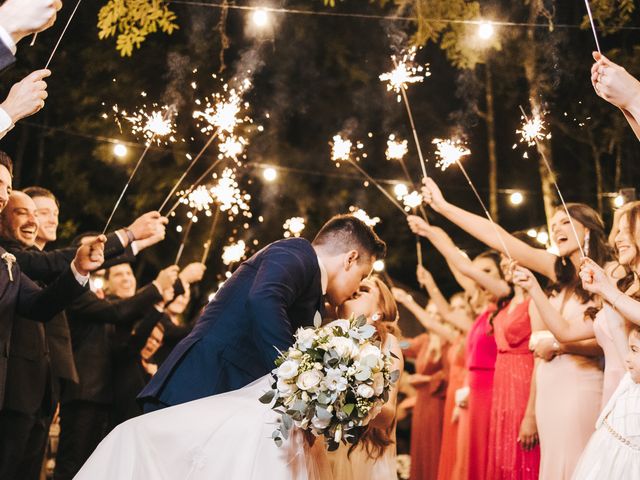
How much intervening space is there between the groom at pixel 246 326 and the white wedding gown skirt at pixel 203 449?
1.18 feet

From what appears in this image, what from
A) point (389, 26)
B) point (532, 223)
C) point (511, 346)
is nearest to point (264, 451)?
point (511, 346)

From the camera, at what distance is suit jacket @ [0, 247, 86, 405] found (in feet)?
15.5

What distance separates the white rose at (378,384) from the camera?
335 cm

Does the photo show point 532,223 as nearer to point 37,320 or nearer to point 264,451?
point 37,320

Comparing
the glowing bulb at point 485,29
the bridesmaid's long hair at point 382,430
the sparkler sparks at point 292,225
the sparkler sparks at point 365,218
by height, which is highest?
→ the glowing bulb at point 485,29

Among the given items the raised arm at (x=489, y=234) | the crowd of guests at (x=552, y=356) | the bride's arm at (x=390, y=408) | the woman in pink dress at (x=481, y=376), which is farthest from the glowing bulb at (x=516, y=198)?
the bride's arm at (x=390, y=408)

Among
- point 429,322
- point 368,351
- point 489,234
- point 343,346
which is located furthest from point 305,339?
point 429,322

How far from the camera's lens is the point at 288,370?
3.25m

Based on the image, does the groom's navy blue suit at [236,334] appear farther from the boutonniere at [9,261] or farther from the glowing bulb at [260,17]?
the glowing bulb at [260,17]

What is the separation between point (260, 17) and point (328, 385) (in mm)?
6740

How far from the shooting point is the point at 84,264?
495 centimetres

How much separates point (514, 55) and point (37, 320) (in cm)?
793

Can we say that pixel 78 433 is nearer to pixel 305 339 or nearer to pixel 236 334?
pixel 236 334

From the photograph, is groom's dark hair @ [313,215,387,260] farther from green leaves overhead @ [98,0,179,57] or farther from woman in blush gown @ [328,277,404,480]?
green leaves overhead @ [98,0,179,57]
